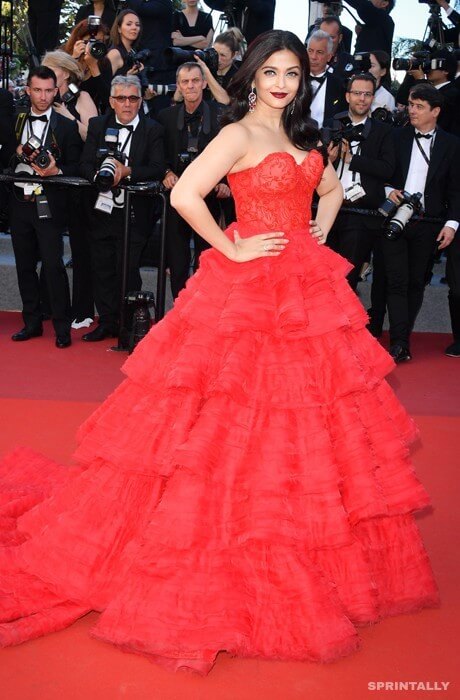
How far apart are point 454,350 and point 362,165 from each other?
132cm

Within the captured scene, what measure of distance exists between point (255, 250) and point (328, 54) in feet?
14.2

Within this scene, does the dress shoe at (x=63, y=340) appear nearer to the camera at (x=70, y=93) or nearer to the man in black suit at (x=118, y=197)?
the man in black suit at (x=118, y=197)

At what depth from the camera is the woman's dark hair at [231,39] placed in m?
7.21

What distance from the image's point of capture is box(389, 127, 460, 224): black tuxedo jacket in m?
6.16

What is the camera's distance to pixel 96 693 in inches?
100.0

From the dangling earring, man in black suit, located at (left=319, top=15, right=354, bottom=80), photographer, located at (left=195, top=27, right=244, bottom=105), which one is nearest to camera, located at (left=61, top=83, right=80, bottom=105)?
photographer, located at (left=195, top=27, right=244, bottom=105)

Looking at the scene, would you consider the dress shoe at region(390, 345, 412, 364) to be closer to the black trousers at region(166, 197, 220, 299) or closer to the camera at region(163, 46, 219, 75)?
the black trousers at region(166, 197, 220, 299)

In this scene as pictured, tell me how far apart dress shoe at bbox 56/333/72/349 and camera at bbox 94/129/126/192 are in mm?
933

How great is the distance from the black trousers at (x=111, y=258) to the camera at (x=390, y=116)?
5.78 feet

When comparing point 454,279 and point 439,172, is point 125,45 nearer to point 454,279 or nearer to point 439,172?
point 439,172

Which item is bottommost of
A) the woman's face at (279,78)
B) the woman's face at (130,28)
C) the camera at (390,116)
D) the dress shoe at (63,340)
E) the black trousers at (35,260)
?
the dress shoe at (63,340)

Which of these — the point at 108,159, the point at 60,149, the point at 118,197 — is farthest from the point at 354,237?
the point at 60,149

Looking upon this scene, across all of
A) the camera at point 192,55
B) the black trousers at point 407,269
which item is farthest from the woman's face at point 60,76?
the black trousers at point 407,269

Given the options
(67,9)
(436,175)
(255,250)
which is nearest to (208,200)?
(436,175)
